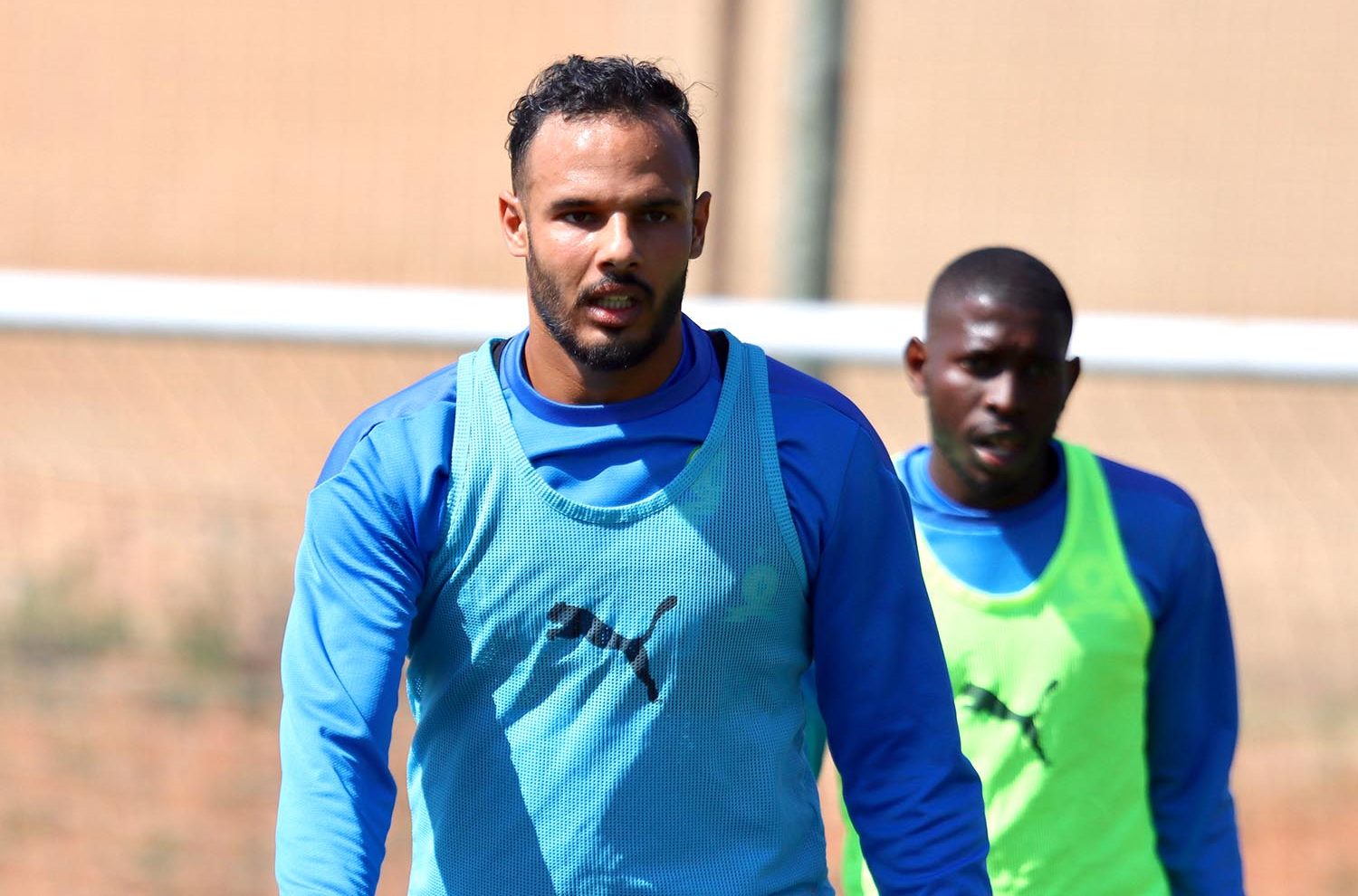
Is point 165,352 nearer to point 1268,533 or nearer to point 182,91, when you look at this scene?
point 182,91

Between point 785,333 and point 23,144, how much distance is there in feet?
21.4

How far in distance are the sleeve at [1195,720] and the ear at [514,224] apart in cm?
127

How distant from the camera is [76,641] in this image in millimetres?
5812

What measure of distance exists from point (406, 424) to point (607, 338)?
0.28m

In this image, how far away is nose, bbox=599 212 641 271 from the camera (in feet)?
6.97

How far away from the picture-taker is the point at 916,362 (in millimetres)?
3258

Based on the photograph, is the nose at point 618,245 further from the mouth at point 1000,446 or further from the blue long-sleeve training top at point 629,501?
the mouth at point 1000,446

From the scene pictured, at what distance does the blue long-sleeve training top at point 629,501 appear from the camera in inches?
83.8

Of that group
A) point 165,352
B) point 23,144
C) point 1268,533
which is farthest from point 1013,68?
point 23,144

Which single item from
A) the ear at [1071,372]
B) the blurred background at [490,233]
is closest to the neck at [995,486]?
the ear at [1071,372]

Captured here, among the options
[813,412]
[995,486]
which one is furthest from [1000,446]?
[813,412]

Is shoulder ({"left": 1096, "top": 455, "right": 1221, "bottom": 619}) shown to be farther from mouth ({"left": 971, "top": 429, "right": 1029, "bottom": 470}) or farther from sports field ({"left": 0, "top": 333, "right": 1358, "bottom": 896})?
sports field ({"left": 0, "top": 333, "right": 1358, "bottom": 896})

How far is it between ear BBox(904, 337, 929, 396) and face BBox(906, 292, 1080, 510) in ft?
0.36

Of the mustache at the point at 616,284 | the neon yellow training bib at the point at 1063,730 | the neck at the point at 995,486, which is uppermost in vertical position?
the mustache at the point at 616,284
